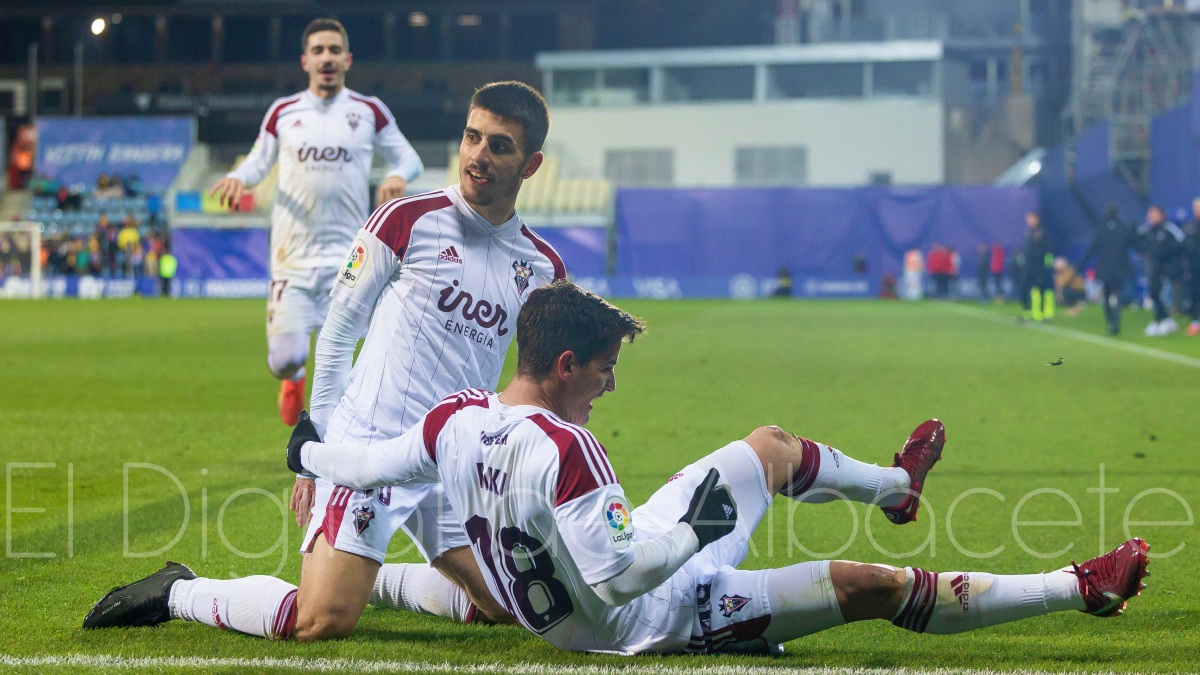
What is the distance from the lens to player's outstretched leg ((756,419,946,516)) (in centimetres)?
399

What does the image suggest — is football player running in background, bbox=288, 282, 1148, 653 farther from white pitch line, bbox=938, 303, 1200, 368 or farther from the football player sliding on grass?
white pitch line, bbox=938, 303, 1200, 368

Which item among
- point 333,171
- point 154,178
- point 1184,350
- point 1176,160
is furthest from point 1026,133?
point 333,171

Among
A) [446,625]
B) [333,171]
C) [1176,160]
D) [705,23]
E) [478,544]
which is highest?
[705,23]

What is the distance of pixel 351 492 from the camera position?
4074 mm

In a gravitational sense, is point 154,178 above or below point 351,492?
above

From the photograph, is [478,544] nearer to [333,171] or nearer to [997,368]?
[333,171]

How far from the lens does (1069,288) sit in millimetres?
32344

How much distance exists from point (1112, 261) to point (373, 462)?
19996mm

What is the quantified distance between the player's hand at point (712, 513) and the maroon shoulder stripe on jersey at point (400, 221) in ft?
4.87

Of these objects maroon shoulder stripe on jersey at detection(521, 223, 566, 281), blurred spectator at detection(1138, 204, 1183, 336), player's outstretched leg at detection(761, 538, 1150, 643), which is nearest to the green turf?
player's outstretched leg at detection(761, 538, 1150, 643)

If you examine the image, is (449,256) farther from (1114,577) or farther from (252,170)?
(252,170)

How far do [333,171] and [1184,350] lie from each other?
13256 mm

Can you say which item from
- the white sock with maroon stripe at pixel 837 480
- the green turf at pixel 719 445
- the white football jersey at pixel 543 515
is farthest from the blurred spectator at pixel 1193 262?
the white football jersey at pixel 543 515

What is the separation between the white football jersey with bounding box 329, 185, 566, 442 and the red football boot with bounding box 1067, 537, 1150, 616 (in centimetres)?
196
